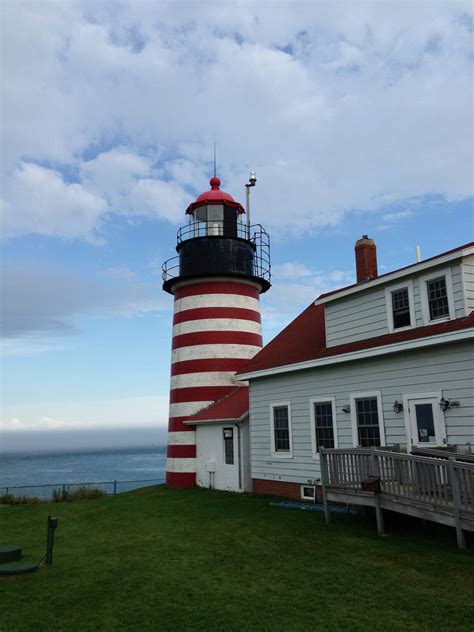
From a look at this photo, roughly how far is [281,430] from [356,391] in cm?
408

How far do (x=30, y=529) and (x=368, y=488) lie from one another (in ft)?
31.7

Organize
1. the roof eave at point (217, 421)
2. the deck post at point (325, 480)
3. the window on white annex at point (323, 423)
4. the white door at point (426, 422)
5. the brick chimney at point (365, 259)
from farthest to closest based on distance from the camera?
the roof eave at point (217, 421) < the brick chimney at point (365, 259) < the window on white annex at point (323, 423) < the deck post at point (325, 480) < the white door at point (426, 422)

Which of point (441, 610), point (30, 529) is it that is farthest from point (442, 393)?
point (30, 529)

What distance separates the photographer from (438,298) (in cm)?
1373

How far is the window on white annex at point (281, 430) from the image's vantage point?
17984 millimetres

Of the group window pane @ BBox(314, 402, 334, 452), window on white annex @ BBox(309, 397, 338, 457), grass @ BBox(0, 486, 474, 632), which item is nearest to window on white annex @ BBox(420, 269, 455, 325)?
window on white annex @ BBox(309, 397, 338, 457)

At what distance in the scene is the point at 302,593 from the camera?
807 cm

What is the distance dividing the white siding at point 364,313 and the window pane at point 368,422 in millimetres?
1958

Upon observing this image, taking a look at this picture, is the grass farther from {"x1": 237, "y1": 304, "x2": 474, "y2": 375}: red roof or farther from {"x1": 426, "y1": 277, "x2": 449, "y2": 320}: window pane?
{"x1": 426, "y1": 277, "x2": 449, "y2": 320}: window pane

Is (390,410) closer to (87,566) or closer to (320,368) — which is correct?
(320,368)

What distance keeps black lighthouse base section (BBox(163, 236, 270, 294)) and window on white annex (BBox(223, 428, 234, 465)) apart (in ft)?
23.6

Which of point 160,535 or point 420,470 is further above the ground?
point 420,470

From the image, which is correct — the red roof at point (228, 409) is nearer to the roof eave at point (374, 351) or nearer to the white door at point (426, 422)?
the roof eave at point (374, 351)

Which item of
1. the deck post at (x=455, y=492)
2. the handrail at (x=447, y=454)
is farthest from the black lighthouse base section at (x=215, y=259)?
the deck post at (x=455, y=492)
